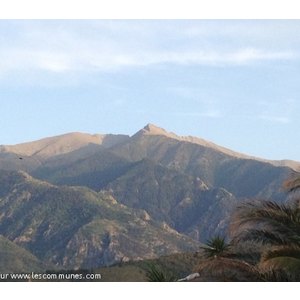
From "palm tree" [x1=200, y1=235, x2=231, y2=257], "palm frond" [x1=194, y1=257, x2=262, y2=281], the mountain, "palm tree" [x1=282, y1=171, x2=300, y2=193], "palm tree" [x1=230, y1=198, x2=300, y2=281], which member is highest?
"palm tree" [x1=282, y1=171, x2=300, y2=193]

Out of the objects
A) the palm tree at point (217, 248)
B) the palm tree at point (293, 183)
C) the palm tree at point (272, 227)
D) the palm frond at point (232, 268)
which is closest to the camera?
the palm tree at point (272, 227)

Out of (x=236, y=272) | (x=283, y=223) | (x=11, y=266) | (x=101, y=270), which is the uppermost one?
(x=283, y=223)

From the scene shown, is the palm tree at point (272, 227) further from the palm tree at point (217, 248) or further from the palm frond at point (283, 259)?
the palm tree at point (217, 248)

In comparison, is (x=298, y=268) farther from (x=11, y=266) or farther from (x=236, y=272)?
(x=11, y=266)

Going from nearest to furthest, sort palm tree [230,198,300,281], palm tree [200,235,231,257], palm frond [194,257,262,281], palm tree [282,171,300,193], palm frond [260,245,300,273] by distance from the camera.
→ palm frond [260,245,300,273] < palm tree [230,198,300,281] < palm frond [194,257,262,281] < palm tree [282,171,300,193] < palm tree [200,235,231,257]

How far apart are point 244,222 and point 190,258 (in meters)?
71.4

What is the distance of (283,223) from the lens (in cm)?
1686

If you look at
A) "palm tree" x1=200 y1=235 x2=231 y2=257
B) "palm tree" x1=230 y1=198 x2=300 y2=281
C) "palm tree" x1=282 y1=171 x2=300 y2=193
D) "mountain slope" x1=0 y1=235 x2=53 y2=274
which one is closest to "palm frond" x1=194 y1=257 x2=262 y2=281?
"palm tree" x1=230 y1=198 x2=300 y2=281

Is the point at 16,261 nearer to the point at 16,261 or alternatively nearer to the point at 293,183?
the point at 16,261

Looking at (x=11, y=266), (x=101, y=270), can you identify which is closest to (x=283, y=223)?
(x=101, y=270)

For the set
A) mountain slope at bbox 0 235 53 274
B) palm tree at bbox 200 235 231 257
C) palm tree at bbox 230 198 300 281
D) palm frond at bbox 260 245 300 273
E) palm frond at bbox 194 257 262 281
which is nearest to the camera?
palm frond at bbox 260 245 300 273

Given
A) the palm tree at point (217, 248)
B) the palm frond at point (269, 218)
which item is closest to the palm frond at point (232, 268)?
the palm frond at point (269, 218)

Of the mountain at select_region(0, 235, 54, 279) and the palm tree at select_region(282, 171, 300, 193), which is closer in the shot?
the palm tree at select_region(282, 171, 300, 193)

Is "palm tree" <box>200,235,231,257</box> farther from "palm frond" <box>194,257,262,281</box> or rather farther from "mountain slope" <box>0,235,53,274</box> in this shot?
"mountain slope" <box>0,235,53,274</box>
